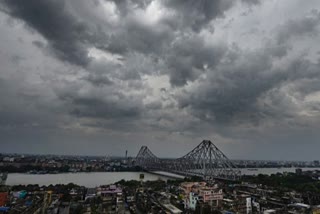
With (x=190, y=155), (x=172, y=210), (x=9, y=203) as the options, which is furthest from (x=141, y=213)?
(x=190, y=155)

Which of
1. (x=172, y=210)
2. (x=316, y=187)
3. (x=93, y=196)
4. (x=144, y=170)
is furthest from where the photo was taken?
(x=144, y=170)

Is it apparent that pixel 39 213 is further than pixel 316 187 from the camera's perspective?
No

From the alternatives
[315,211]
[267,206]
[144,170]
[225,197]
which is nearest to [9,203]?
[225,197]

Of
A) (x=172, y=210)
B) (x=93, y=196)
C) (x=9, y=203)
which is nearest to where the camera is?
(x=172, y=210)

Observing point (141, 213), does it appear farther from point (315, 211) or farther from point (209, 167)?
point (209, 167)

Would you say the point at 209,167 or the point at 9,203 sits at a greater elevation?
the point at 209,167

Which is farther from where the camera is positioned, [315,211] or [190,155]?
[190,155]

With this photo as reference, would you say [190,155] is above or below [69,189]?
above

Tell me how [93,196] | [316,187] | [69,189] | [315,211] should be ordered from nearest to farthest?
[315,211] < [93,196] < [69,189] < [316,187]

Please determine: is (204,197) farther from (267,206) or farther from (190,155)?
(190,155)
